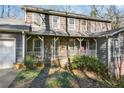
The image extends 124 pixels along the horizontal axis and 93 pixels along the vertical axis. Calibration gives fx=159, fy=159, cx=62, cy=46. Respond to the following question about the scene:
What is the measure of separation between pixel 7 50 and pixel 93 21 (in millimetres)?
10902

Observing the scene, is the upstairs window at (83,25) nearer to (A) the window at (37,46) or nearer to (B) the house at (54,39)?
(B) the house at (54,39)

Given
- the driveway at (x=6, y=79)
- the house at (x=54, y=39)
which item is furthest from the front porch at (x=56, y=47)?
the driveway at (x=6, y=79)

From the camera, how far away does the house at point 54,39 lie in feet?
39.7

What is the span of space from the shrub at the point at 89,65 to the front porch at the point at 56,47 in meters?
2.04

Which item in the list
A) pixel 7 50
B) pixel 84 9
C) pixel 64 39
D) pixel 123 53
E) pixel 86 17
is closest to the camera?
pixel 7 50

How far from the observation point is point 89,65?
13.5 m

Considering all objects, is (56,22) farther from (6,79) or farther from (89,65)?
(6,79)

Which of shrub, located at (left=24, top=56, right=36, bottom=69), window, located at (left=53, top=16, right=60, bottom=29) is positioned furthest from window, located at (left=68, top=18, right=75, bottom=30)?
shrub, located at (left=24, top=56, right=36, bottom=69)

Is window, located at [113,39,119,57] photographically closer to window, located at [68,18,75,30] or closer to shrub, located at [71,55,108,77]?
shrub, located at [71,55,108,77]

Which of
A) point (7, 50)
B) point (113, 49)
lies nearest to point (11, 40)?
point (7, 50)

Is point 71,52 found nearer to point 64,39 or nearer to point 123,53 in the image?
point 64,39

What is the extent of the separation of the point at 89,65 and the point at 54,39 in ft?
12.9

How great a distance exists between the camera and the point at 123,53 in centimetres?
1514

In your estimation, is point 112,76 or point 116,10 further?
point 116,10
